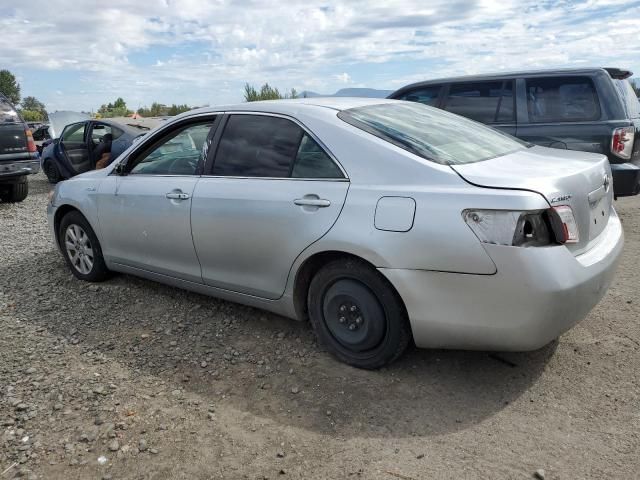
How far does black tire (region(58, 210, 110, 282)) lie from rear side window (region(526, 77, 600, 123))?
16.3 ft

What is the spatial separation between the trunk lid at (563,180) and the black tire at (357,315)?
30.0 inches

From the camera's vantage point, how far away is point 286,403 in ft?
9.99

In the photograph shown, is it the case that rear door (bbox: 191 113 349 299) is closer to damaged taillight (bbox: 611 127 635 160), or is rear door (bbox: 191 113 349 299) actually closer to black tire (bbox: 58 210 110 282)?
black tire (bbox: 58 210 110 282)

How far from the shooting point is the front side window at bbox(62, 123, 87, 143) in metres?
11.6

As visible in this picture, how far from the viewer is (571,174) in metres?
2.93

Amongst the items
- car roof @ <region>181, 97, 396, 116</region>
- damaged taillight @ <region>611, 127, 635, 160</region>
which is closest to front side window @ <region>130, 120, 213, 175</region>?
car roof @ <region>181, 97, 396, 116</region>

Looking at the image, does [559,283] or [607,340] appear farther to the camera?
[607,340]

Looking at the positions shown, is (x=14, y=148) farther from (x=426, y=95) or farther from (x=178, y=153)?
(x=426, y=95)

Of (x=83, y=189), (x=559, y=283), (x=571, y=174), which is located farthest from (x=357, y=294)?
(x=83, y=189)

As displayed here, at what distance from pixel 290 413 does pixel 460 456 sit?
90 cm

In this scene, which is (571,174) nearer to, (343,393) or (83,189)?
(343,393)

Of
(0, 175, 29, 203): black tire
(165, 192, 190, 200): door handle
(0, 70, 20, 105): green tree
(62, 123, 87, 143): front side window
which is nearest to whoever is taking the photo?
(165, 192, 190, 200): door handle

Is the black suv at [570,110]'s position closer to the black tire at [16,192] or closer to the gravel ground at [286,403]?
the gravel ground at [286,403]

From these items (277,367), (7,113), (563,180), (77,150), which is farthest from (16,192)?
(563,180)
